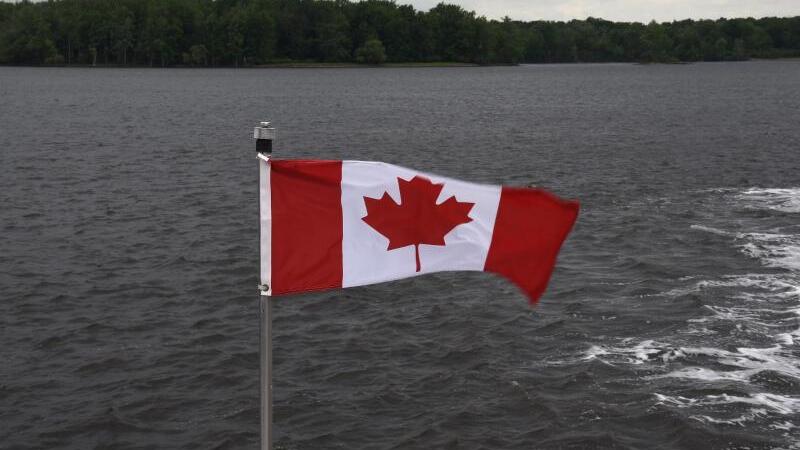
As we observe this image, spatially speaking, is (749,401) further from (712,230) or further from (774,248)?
(712,230)

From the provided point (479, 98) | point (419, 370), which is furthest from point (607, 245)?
point (479, 98)

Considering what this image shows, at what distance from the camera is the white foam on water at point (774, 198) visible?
3681cm

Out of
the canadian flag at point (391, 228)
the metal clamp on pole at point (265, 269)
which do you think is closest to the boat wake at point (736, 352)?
the canadian flag at point (391, 228)

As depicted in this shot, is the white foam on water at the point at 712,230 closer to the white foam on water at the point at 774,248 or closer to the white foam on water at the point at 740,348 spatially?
the white foam on water at the point at 774,248

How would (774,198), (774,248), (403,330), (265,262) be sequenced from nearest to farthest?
1. (265,262)
2. (403,330)
3. (774,248)
4. (774,198)

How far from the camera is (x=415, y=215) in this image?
32.1 ft

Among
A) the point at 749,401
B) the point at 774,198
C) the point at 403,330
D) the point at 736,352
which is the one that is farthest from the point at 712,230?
the point at 749,401

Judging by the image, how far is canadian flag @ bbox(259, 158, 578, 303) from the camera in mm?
9680

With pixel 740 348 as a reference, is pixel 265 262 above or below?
above

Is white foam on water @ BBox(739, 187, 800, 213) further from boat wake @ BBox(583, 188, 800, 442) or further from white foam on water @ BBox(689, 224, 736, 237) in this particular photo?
boat wake @ BBox(583, 188, 800, 442)

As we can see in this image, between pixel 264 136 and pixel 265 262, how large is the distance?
120 centimetres

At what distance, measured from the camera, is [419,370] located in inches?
770

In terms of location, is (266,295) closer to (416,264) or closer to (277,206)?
(277,206)

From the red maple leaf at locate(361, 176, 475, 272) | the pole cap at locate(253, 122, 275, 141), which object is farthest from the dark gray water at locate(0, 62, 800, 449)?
the pole cap at locate(253, 122, 275, 141)
